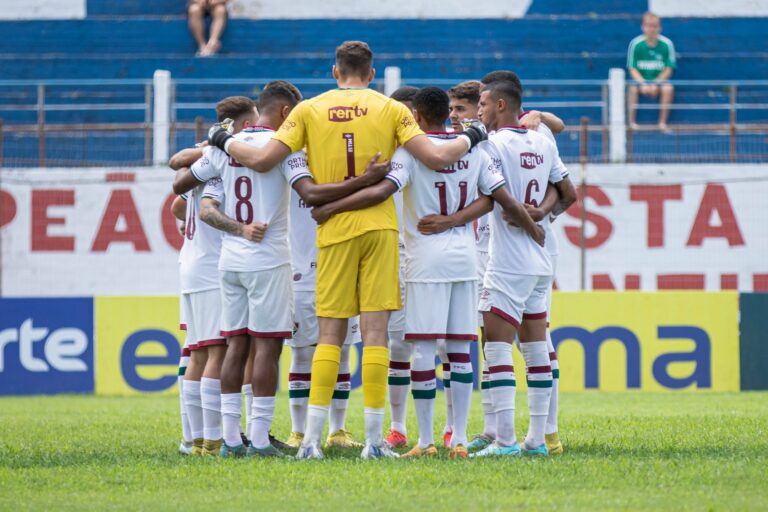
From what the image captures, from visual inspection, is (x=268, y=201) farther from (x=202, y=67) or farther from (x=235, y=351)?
(x=202, y=67)

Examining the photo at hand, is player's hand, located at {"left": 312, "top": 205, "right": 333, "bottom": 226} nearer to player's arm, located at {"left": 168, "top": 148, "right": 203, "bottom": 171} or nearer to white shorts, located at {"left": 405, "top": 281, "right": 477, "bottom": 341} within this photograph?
white shorts, located at {"left": 405, "top": 281, "right": 477, "bottom": 341}

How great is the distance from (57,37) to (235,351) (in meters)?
17.5

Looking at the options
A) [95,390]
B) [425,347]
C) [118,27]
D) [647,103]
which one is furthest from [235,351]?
[118,27]

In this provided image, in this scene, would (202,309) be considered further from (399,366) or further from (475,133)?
(475,133)

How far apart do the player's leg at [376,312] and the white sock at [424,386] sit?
11.6 inches

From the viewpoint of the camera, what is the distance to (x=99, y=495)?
6055mm

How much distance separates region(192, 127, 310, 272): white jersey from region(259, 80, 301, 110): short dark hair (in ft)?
0.93

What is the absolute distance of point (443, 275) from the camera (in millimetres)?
7414

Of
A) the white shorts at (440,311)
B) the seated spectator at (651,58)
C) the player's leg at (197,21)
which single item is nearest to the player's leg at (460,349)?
the white shorts at (440,311)

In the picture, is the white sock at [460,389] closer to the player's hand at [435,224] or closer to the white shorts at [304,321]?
the player's hand at [435,224]

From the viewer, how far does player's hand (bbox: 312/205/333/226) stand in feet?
23.9

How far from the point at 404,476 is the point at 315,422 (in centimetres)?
96

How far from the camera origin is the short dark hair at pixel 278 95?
792 cm

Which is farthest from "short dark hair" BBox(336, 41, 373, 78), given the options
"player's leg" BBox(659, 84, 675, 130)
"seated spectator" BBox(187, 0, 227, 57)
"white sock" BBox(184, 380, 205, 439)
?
"seated spectator" BBox(187, 0, 227, 57)
